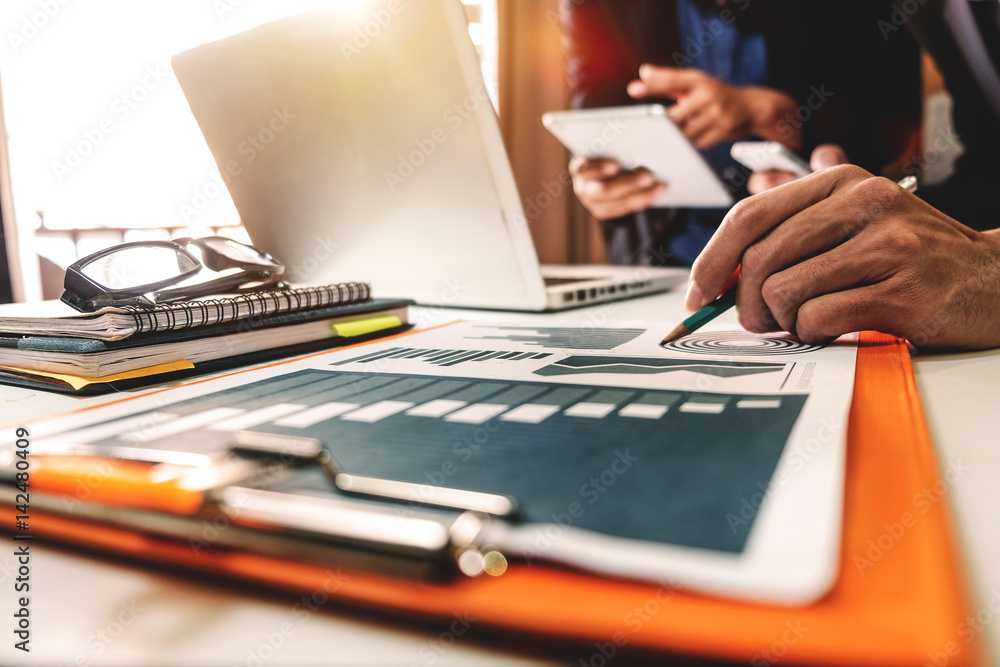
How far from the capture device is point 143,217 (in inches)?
67.2

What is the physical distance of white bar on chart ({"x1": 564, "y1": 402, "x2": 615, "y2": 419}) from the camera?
31 cm

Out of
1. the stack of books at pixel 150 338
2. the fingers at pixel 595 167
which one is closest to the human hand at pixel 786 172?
the fingers at pixel 595 167

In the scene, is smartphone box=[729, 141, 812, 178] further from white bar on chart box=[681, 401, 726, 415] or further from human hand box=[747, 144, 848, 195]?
white bar on chart box=[681, 401, 726, 415]

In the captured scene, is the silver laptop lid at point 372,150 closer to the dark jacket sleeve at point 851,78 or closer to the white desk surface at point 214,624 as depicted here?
the white desk surface at point 214,624

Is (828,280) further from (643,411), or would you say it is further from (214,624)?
(214,624)

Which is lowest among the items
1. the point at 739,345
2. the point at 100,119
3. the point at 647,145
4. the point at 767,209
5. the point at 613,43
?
the point at 739,345

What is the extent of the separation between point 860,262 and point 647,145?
2.11ft

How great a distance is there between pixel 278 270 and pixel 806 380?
1.62ft

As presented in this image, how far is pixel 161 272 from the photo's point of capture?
0.54 meters

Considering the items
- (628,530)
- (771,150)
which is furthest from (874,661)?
(771,150)

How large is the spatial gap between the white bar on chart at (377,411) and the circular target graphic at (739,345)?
0.84 ft

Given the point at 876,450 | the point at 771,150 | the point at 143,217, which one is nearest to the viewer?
the point at 876,450

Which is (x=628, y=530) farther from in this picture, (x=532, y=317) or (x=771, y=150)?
(x=771, y=150)

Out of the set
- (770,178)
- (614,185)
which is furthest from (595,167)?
(770,178)
